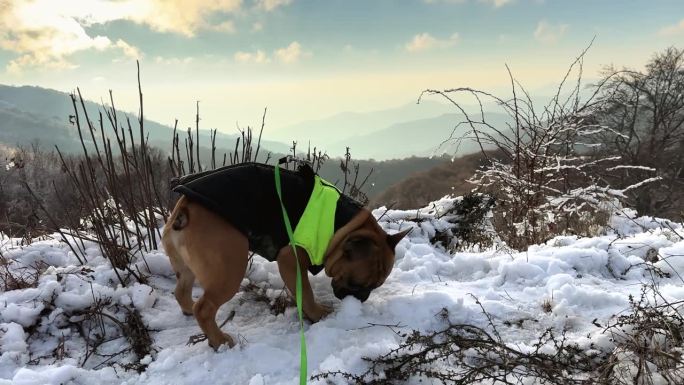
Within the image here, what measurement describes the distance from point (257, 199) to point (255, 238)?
29 cm

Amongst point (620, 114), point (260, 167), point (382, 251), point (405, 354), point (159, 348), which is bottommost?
point (159, 348)

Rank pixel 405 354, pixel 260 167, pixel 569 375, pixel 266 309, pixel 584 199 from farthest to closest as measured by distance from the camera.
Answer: pixel 584 199
pixel 266 309
pixel 260 167
pixel 405 354
pixel 569 375

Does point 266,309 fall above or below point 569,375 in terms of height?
below

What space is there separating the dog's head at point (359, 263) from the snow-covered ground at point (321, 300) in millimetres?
126

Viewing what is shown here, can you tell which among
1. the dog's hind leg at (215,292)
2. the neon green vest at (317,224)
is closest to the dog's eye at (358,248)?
the neon green vest at (317,224)

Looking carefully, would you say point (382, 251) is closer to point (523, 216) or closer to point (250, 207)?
point (250, 207)

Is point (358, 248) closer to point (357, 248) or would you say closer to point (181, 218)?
point (357, 248)

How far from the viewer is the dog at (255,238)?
292cm

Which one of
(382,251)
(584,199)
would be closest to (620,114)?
(584,199)

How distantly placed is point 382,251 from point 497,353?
4.03 feet

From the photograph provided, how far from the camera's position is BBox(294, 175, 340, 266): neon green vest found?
318 centimetres

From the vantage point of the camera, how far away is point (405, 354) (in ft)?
8.32

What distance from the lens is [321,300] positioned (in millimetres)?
3682

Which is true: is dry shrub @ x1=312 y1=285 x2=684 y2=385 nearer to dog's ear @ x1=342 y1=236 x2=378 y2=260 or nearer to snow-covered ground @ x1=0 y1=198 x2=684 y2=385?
snow-covered ground @ x1=0 y1=198 x2=684 y2=385
